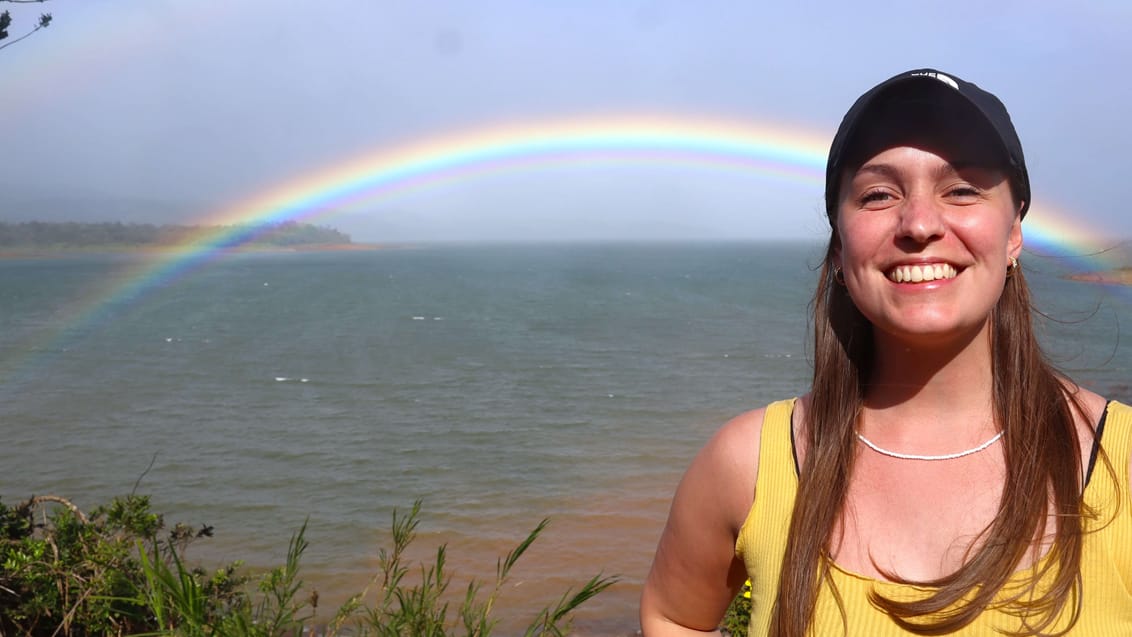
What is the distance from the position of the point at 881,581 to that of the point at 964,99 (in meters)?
0.84

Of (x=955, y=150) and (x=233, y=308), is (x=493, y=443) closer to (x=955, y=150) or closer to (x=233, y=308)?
(x=955, y=150)

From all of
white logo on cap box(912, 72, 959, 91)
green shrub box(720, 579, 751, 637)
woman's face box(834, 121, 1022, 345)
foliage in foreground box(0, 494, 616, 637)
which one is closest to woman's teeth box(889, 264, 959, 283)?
woman's face box(834, 121, 1022, 345)

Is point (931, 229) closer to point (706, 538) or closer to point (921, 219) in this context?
point (921, 219)

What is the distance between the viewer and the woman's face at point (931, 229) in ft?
5.20

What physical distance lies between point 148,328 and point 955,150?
5214 centimetres

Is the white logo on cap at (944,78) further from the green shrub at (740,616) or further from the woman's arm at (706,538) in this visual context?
the green shrub at (740,616)

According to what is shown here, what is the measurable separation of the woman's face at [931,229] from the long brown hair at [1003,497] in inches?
6.1

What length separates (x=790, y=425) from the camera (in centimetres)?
178

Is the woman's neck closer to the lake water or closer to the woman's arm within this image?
the woman's arm

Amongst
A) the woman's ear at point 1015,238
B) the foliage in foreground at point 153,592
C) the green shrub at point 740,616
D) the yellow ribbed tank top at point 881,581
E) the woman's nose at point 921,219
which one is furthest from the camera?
the green shrub at point 740,616

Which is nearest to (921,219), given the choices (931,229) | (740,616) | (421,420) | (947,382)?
(931,229)

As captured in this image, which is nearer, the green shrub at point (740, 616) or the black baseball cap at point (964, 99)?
the black baseball cap at point (964, 99)

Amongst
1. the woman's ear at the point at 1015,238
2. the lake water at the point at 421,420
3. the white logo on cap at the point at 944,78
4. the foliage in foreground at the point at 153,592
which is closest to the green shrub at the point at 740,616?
the foliage in foreground at the point at 153,592

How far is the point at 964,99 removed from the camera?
154 cm
